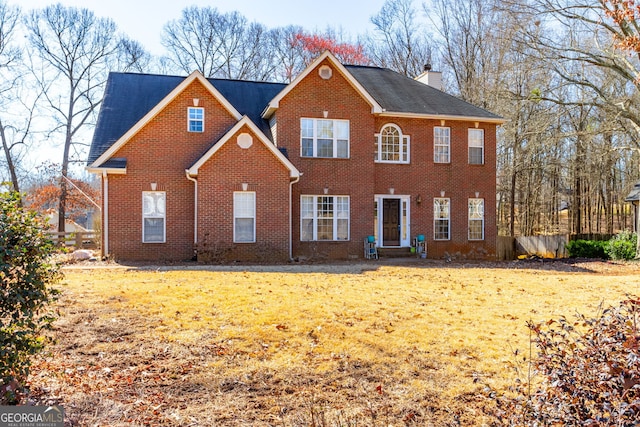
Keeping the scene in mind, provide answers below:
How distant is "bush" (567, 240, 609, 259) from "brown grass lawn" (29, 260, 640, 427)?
40.5ft

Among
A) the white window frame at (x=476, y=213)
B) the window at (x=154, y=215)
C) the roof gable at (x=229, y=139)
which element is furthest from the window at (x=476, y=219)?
the window at (x=154, y=215)

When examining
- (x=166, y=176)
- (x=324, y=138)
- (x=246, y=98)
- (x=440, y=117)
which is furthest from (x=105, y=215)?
(x=440, y=117)

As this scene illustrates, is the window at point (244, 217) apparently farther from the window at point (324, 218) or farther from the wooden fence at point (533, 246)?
the wooden fence at point (533, 246)

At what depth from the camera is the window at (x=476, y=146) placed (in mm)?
21562

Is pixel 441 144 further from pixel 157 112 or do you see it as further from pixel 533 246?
pixel 157 112

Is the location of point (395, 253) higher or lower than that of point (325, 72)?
lower

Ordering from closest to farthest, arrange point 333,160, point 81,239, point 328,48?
point 333,160 < point 81,239 < point 328,48

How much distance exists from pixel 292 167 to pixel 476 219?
906cm

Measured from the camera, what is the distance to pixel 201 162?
54.8 ft

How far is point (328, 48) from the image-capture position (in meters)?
→ 36.8

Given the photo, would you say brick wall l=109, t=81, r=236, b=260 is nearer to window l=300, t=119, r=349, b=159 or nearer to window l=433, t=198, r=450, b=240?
window l=300, t=119, r=349, b=159

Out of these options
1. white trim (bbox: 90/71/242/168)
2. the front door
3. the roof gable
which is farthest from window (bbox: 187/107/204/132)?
the front door

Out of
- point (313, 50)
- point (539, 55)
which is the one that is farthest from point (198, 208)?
point (313, 50)

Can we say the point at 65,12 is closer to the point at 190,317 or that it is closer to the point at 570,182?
the point at 190,317
